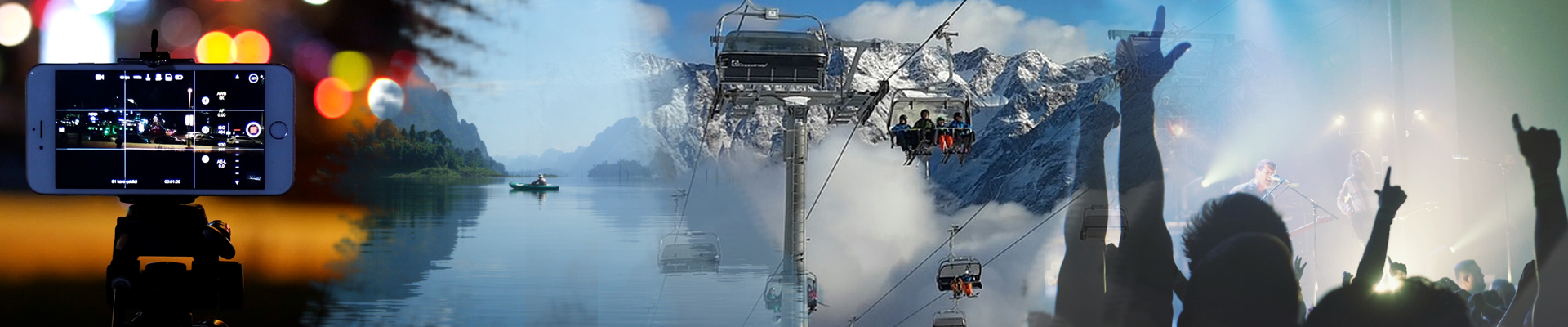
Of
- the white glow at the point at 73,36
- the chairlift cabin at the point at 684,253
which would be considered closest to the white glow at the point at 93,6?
the white glow at the point at 73,36

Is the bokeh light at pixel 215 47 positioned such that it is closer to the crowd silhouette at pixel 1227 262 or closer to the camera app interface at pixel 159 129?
the camera app interface at pixel 159 129

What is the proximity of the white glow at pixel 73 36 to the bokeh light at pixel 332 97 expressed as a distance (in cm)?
82

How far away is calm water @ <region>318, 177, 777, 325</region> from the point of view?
186 inches

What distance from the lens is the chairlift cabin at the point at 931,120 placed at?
431cm

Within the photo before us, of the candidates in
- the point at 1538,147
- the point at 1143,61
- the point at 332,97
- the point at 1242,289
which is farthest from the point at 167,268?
the point at 1538,147

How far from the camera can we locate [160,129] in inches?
102

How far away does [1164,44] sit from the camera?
16.6 ft

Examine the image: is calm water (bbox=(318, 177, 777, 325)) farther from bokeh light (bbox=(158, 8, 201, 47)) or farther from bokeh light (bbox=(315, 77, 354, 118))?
bokeh light (bbox=(158, 8, 201, 47))

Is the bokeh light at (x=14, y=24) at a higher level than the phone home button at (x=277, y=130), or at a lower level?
higher

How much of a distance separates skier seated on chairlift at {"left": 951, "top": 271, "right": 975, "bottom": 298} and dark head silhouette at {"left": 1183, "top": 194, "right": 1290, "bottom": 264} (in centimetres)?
115

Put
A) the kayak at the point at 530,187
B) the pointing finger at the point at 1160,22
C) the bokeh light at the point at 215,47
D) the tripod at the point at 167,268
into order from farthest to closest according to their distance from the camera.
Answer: the pointing finger at the point at 1160,22, the kayak at the point at 530,187, the bokeh light at the point at 215,47, the tripod at the point at 167,268

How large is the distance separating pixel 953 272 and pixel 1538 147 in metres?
2.97

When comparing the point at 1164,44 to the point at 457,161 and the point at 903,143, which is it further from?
the point at 457,161

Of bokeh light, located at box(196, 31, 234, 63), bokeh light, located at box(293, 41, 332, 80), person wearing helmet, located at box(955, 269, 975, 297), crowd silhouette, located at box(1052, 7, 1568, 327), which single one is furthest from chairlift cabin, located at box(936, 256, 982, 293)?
bokeh light, located at box(196, 31, 234, 63)
